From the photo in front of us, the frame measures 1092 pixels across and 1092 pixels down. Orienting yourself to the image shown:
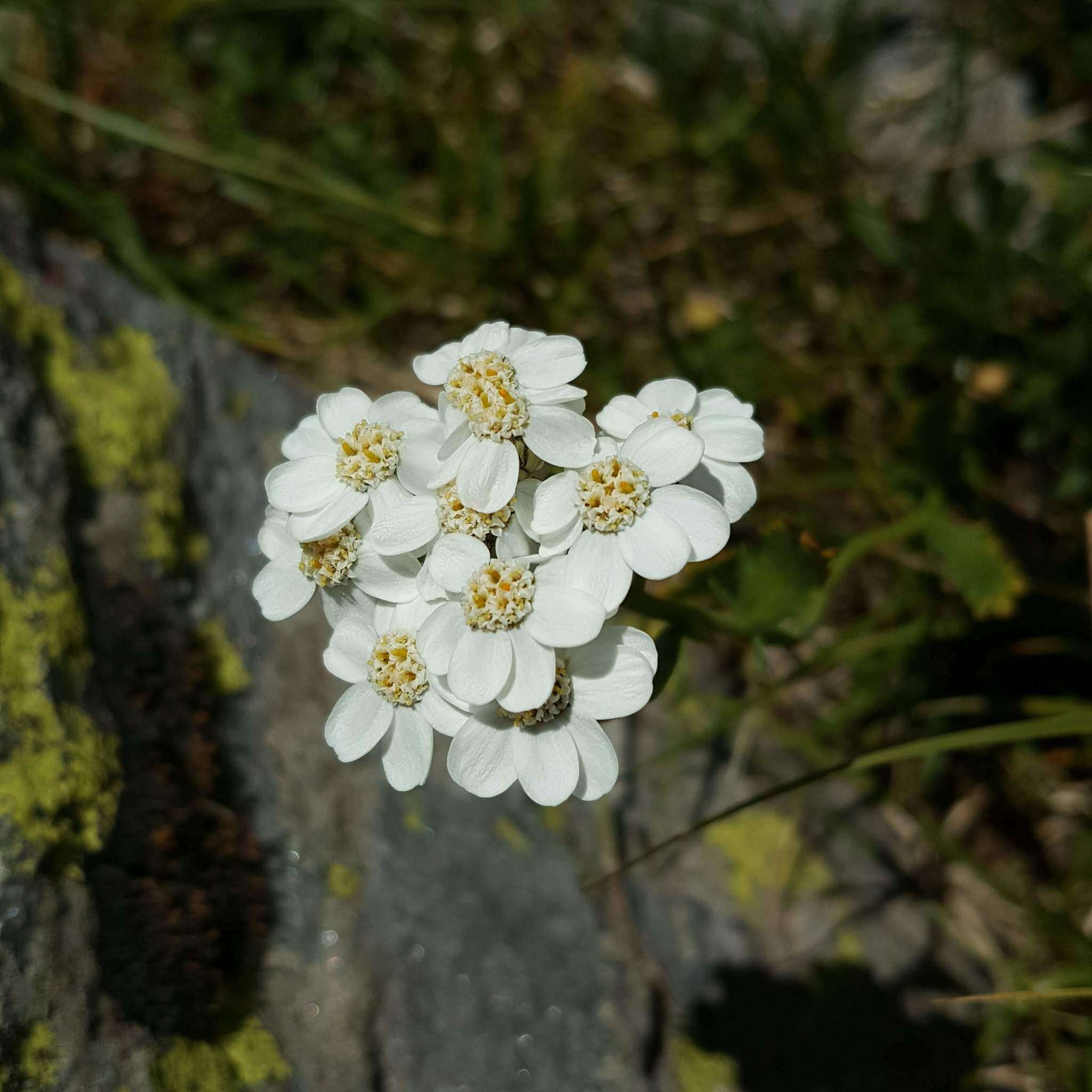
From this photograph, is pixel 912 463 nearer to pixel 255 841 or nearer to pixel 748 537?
pixel 748 537

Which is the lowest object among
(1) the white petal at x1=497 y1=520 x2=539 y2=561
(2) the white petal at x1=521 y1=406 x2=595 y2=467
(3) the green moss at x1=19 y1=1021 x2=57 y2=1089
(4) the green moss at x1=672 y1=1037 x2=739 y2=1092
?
(4) the green moss at x1=672 y1=1037 x2=739 y2=1092

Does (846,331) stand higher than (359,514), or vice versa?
(846,331)

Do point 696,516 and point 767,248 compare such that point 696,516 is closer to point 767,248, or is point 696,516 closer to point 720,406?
point 720,406

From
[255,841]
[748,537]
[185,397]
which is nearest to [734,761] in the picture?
[748,537]

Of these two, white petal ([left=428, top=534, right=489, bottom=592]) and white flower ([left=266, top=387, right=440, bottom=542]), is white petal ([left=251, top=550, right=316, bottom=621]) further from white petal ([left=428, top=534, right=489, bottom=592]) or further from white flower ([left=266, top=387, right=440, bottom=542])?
white petal ([left=428, top=534, right=489, bottom=592])

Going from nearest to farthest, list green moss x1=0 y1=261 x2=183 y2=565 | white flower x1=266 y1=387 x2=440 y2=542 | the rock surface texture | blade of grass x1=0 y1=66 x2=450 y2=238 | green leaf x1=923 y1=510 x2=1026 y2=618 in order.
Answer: white flower x1=266 y1=387 x2=440 y2=542 < the rock surface texture < green leaf x1=923 y1=510 x2=1026 y2=618 < green moss x1=0 y1=261 x2=183 y2=565 < blade of grass x1=0 y1=66 x2=450 y2=238

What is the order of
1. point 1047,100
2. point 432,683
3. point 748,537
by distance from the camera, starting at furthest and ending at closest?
1. point 1047,100
2. point 748,537
3. point 432,683

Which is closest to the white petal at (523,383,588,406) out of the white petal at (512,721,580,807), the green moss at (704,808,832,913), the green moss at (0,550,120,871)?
the white petal at (512,721,580,807)
